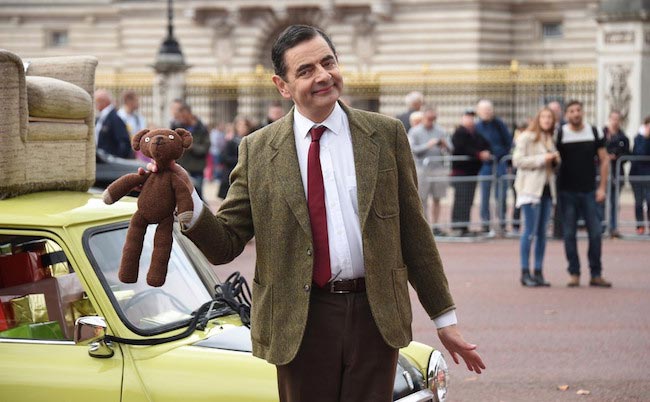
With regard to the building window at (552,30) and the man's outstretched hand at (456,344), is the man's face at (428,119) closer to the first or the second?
the man's outstretched hand at (456,344)

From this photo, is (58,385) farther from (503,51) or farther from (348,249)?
(503,51)

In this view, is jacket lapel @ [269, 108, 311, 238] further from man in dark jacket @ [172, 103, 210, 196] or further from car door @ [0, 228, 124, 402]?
man in dark jacket @ [172, 103, 210, 196]

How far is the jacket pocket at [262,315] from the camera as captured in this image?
14.4 feet

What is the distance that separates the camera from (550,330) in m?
10.5

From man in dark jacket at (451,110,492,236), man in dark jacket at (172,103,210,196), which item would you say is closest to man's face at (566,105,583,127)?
man in dark jacket at (451,110,492,236)

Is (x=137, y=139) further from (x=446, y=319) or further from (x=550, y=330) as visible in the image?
(x=550, y=330)

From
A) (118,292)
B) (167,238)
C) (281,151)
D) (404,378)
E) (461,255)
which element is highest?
(281,151)

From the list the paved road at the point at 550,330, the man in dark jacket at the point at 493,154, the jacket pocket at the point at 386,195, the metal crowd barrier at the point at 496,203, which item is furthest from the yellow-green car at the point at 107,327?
the man in dark jacket at the point at 493,154

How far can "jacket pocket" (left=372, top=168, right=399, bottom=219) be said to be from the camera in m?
4.39

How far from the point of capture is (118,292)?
541 cm

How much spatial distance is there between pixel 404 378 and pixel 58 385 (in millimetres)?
1367

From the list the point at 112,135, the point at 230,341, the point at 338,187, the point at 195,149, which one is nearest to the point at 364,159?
the point at 338,187

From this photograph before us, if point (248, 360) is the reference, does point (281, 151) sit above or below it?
above

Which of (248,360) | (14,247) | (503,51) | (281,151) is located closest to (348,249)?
(281,151)
